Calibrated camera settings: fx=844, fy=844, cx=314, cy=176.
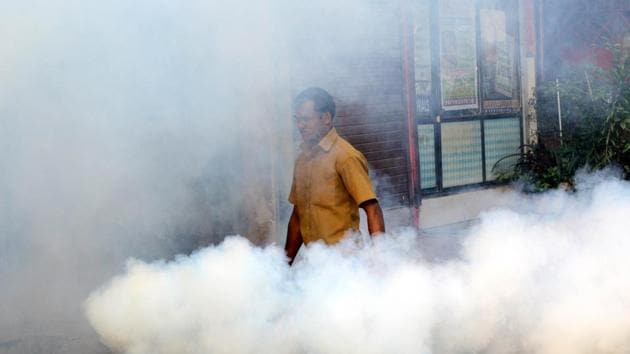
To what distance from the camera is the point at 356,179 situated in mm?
3299

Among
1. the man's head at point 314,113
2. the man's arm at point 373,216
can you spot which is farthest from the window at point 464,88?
the man's arm at point 373,216

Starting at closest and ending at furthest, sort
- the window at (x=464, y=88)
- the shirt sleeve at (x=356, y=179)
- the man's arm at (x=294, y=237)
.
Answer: the shirt sleeve at (x=356, y=179)
the man's arm at (x=294, y=237)
the window at (x=464, y=88)

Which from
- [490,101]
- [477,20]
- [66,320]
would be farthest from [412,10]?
[66,320]

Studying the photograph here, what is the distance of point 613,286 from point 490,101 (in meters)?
4.94

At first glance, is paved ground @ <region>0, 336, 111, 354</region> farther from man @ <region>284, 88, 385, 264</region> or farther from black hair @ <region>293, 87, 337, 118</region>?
black hair @ <region>293, 87, 337, 118</region>

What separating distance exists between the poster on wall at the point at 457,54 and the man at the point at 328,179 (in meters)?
4.42

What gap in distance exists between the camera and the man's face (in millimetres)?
3367

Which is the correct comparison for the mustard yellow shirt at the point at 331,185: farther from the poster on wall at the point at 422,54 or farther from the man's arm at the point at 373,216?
the poster on wall at the point at 422,54

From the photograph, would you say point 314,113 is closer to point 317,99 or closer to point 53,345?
point 317,99

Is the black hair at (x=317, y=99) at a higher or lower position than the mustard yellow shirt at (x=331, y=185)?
higher

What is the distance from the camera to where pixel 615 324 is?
3.41m

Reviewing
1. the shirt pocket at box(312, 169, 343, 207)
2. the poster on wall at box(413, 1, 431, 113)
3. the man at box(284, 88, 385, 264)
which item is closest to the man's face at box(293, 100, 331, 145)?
the man at box(284, 88, 385, 264)

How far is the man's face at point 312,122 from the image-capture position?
337cm

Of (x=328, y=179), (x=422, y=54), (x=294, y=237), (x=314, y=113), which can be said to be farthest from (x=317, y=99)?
(x=422, y=54)
